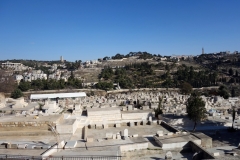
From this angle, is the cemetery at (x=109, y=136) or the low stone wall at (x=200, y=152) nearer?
the low stone wall at (x=200, y=152)

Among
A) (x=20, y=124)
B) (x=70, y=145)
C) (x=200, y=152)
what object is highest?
(x=20, y=124)

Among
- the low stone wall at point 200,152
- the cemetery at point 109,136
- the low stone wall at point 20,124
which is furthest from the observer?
the low stone wall at point 20,124

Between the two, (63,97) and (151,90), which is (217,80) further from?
(63,97)

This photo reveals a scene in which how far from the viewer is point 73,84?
193 feet

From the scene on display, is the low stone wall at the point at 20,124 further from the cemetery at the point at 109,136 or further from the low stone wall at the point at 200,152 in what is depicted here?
the low stone wall at the point at 200,152

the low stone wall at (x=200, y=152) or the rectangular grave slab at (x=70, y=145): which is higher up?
the rectangular grave slab at (x=70, y=145)

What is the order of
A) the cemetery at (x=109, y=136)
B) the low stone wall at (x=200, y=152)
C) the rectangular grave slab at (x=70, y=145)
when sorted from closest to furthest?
the low stone wall at (x=200, y=152) → the cemetery at (x=109, y=136) → the rectangular grave slab at (x=70, y=145)

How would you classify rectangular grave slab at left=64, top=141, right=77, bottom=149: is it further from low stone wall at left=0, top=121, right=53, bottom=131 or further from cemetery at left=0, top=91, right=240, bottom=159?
low stone wall at left=0, top=121, right=53, bottom=131

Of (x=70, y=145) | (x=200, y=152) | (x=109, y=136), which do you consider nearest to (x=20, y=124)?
(x=70, y=145)

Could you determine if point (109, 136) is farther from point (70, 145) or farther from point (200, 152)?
point (200, 152)

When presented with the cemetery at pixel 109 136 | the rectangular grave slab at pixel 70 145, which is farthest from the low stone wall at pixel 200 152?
the rectangular grave slab at pixel 70 145

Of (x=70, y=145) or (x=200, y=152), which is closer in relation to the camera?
(x=200, y=152)

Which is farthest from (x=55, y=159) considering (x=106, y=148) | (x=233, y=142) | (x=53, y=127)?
(x=233, y=142)

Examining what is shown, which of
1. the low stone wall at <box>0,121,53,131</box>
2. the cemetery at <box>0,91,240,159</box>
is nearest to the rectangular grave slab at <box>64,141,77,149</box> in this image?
the cemetery at <box>0,91,240,159</box>
